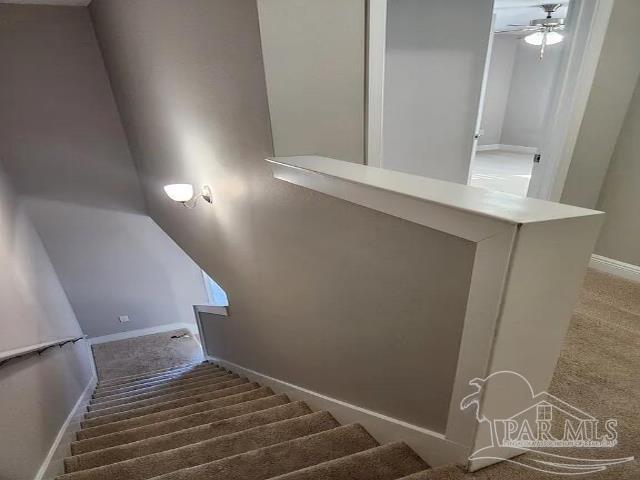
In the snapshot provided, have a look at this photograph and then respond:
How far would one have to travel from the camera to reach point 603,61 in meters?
2.15

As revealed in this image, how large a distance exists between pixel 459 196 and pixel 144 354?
580 centimetres

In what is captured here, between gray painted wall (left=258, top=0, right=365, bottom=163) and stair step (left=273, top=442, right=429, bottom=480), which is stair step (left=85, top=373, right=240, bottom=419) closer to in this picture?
stair step (left=273, top=442, right=429, bottom=480)

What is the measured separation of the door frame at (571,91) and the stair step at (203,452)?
214cm

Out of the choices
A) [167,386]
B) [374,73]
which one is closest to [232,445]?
[374,73]

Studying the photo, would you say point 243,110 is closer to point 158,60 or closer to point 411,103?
point 158,60

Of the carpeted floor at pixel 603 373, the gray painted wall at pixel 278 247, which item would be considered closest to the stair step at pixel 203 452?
the gray painted wall at pixel 278 247

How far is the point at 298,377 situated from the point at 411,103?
2.24 metres

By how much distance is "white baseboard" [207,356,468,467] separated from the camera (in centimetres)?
117

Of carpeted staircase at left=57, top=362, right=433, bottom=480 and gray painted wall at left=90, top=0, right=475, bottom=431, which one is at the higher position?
gray painted wall at left=90, top=0, right=475, bottom=431

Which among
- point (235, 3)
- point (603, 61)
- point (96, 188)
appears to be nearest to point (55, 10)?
point (96, 188)

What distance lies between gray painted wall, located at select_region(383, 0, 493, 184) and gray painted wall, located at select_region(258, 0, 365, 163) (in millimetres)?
1212

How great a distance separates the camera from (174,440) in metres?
1.87

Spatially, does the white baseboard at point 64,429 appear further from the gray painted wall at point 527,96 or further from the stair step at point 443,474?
the gray painted wall at point 527,96

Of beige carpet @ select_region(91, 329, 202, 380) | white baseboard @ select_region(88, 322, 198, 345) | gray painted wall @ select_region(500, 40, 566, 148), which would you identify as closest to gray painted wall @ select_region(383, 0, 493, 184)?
beige carpet @ select_region(91, 329, 202, 380)
